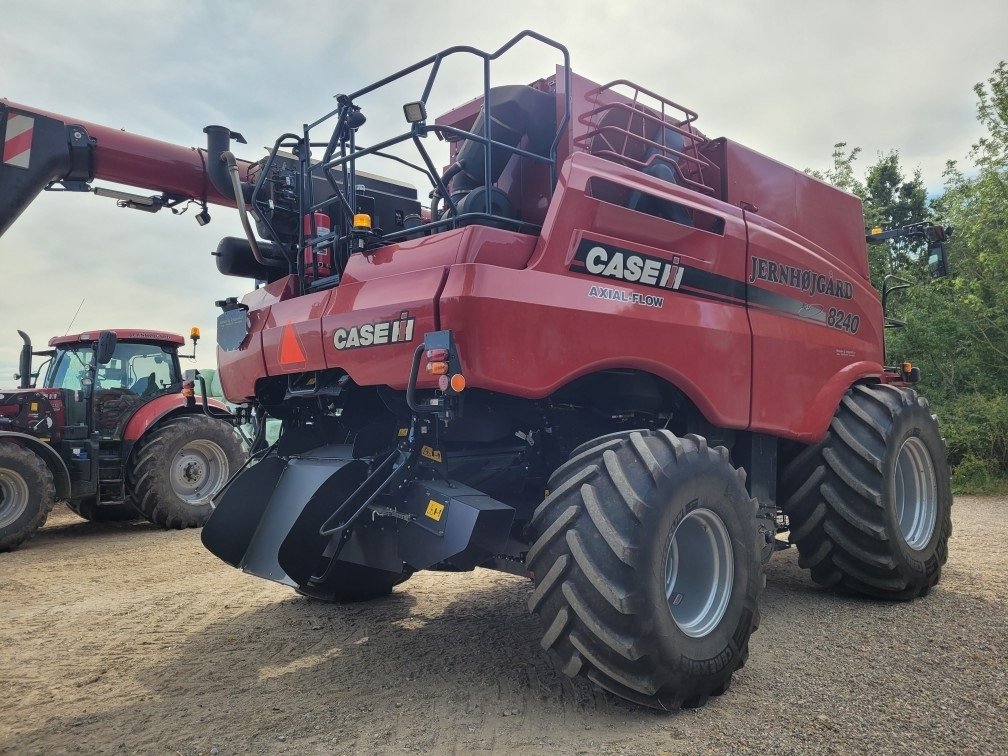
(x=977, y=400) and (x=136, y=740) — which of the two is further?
(x=977, y=400)

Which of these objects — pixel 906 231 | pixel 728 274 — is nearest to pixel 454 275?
pixel 728 274

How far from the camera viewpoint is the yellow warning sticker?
3.54m

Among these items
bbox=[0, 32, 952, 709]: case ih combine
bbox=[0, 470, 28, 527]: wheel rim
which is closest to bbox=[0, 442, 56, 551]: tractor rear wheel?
bbox=[0, 470, 28, 527]: wheel rim

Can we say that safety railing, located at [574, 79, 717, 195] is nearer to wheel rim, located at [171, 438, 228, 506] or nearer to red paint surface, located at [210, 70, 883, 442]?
red paint surface, located at [210, 70, 883, 442]

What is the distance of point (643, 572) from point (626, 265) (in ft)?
5.10

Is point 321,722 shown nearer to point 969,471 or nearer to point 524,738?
point 524,738

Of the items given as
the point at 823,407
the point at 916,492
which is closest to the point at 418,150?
the point at 823,407

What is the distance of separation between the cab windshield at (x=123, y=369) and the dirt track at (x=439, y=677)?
13.8 ft

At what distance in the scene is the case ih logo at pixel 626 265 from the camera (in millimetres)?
3729

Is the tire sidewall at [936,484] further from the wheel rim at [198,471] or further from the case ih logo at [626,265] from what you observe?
the wheel rim at [198,471]

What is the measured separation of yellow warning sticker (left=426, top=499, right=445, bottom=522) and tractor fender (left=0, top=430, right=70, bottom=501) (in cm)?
687

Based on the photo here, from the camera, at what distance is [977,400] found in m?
13.2

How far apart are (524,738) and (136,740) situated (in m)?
1.62

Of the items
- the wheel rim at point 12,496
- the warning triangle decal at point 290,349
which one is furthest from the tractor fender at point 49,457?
the warning triangle decal at point 290,349
